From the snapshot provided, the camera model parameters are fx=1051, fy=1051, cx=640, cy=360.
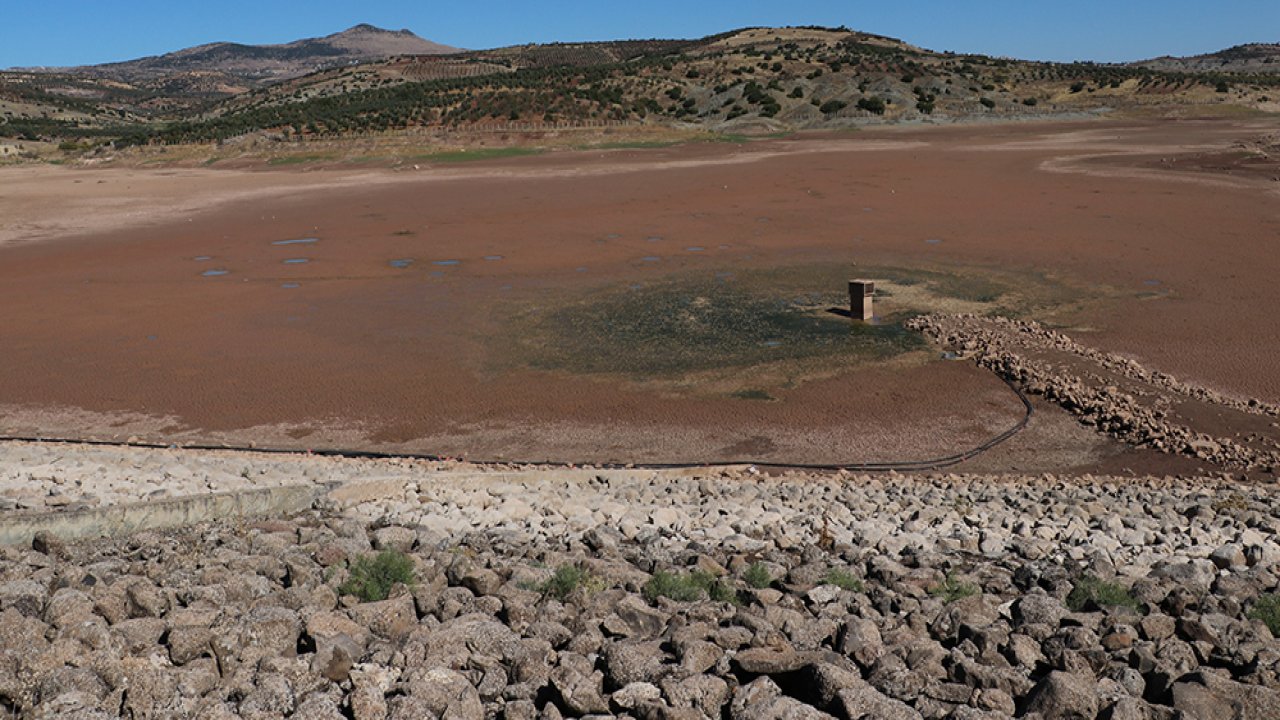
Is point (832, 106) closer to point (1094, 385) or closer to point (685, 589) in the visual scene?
point (1094, 385)

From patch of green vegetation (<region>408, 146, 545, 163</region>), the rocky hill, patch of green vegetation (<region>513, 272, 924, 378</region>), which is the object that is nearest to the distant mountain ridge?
the rocky hill

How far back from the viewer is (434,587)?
6496 mm

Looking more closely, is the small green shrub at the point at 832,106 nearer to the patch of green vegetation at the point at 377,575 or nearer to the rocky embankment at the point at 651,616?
the rocky embankment at the point at 651,616

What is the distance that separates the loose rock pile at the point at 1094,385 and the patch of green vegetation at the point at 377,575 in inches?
333

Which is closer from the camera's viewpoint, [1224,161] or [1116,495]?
[1116,495]

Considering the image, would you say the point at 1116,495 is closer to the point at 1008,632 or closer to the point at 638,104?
the point at 1008,632

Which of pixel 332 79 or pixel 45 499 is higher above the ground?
pixel 332 79

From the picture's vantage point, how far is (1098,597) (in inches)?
257

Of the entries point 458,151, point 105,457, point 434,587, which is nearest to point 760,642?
point 434,587

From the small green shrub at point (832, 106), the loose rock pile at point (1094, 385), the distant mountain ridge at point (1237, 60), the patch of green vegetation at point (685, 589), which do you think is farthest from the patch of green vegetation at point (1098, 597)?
the distant mountain ridge at point (1237, 60)

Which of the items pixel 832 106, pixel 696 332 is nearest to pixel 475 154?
pixel 832 106

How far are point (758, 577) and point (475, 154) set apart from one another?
4774cm

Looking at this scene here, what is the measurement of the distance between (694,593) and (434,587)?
161 centimetres

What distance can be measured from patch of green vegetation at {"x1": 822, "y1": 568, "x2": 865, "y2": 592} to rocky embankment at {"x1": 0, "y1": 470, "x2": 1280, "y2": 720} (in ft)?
0.09
